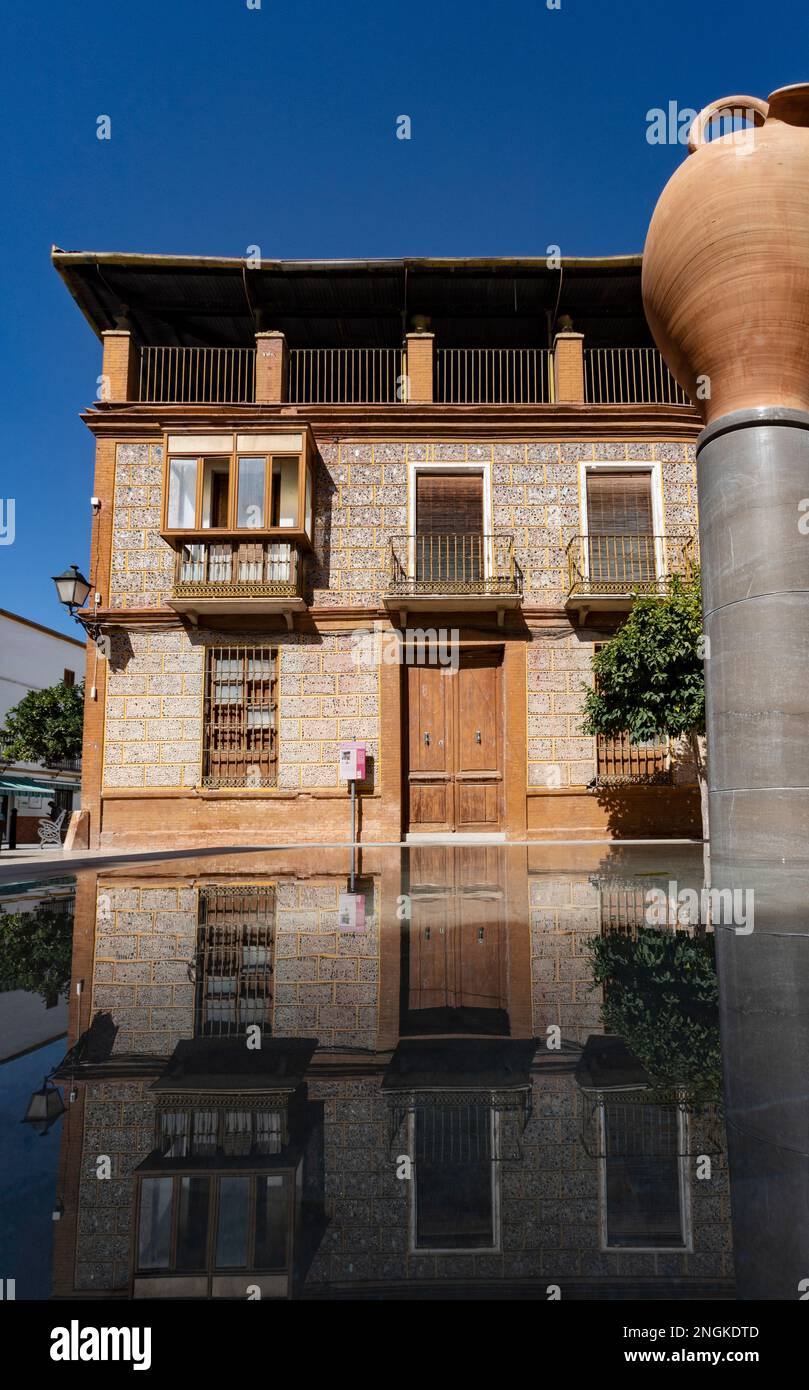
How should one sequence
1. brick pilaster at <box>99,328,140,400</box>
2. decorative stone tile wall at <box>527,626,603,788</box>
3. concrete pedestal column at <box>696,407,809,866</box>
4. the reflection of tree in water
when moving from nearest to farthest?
the reflection of tree in water, concrete pedestal column at <box>696,407,809,866</box>, decorative stone tile wall at <box>527,626,603,788</box>, brick pilaster at <box>99,328,140,400</box>

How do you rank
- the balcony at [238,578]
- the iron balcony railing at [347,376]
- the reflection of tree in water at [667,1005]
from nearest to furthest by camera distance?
the reflection of tree in water at [667,1005] < the balcony at [238,578] < the iron balcony railing at [347,376]

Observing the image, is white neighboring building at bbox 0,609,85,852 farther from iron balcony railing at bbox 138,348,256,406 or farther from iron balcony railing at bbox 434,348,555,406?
iron balcony railing at bbox 434,348,555,406

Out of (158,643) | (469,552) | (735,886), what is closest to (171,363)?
(158,643)

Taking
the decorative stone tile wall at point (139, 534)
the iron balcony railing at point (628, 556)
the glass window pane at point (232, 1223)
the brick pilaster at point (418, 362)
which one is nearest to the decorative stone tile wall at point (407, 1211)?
the glass window pane at point (232, 1223)

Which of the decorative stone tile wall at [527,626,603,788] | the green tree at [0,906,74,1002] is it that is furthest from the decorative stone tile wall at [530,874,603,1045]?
the decorative stone tile wall at [527,626,603,788]

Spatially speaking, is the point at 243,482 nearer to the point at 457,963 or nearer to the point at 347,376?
the point at 347,376

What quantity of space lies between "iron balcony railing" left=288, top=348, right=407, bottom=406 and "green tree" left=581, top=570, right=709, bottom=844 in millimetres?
6936

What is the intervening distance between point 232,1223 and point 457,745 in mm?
11801

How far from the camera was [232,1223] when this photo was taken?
1030 mm

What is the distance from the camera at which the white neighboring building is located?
23.6 meters

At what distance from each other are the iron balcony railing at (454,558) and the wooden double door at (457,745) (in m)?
1.32

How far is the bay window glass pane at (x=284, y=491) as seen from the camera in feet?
41.8

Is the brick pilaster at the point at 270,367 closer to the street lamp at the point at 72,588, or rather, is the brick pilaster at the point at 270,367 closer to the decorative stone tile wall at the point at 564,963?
the street lamp at the point at 72,588
